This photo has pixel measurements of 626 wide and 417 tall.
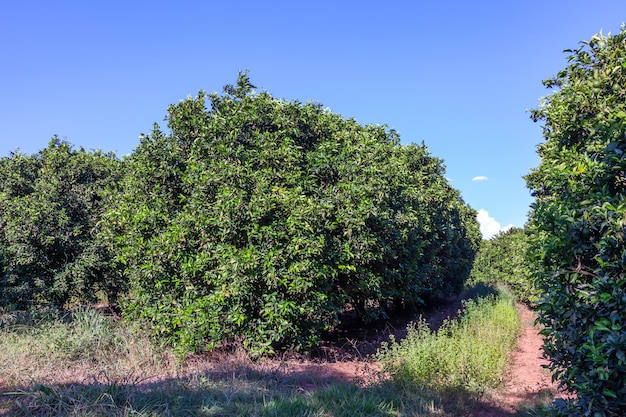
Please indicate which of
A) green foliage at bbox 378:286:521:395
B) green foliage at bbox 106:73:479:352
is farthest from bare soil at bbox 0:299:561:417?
green foliage at bbox 106:73:479:352

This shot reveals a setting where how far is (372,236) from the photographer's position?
795 cm

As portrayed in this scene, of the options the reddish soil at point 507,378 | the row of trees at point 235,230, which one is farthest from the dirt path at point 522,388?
the row of trees at point 235,230

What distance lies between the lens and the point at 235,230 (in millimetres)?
7027

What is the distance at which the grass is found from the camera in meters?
4.36

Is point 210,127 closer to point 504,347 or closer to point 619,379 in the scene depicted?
point 619,379

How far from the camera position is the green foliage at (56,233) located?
10391 mm

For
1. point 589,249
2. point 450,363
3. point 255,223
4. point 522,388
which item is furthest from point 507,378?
point 255,223

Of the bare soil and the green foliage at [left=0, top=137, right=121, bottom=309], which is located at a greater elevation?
the green foliage at [left=0, top=137, right=121, bottom=309]

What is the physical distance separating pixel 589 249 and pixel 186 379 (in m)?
5.20

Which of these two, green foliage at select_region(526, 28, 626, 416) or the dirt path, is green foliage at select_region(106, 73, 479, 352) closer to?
the dirt path

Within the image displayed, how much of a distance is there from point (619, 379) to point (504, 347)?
240 inches

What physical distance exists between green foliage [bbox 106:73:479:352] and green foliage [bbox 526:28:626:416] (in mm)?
3855

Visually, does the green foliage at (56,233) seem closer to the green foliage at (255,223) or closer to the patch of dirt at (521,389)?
the green foliage at (255,223)

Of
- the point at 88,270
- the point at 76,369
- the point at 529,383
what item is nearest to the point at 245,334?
the point at 76,369
